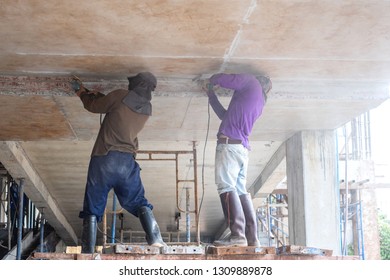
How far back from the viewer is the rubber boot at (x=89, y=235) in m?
7.03

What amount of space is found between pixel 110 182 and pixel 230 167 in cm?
141

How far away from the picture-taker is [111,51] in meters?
6.96

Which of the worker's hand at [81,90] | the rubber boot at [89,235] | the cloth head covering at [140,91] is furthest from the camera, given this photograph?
the worker's hand at [81,90]

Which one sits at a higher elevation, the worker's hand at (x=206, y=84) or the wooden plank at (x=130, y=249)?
the worker's hand at (x=206, y=84)

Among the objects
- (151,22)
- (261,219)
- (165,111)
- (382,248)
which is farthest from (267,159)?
(382,248)

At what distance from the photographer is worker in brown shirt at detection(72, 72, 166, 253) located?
709 cm

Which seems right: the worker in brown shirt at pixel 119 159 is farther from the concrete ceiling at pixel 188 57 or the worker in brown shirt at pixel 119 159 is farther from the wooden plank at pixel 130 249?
the wooden plank at pixel 130 249

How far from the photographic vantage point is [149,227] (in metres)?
6.96

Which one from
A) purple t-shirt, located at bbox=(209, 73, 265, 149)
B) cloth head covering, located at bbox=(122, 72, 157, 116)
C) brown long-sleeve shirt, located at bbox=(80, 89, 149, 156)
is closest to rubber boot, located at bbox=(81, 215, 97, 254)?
brown long-sleeve shirt, located at bbox=(80, 89, 149, 156)

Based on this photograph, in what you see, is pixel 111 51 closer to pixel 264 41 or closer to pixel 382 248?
pixel 264 41

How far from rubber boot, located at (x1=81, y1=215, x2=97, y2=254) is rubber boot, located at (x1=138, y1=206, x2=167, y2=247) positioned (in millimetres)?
556

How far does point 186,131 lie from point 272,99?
263cm

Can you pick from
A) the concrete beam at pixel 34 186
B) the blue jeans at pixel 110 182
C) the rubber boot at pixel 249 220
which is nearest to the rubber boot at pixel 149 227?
the blue jeans at pixel 110 182

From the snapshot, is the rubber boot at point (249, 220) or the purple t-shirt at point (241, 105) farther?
the purple t-shirt at point (241, 105)
